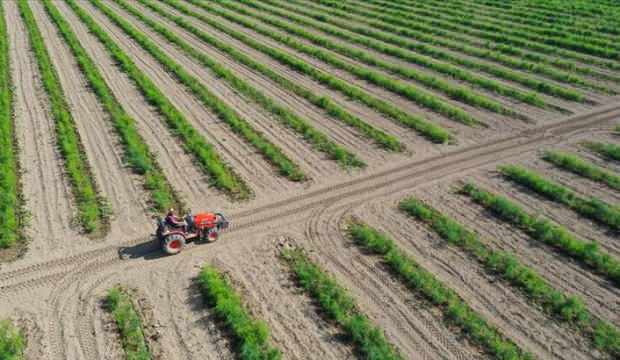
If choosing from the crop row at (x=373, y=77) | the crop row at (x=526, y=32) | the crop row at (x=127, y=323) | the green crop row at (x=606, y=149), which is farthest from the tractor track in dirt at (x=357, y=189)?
the crop row at (x=526, y=32)

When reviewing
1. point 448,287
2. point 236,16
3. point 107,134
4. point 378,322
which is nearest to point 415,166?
point 448,287

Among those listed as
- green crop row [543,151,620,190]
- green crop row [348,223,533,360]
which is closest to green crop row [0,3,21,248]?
green crop row [348,223,533,360]

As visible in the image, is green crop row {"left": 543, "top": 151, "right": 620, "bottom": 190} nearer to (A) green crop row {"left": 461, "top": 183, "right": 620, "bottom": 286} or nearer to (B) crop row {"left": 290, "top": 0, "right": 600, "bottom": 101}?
(A) green crop row {"left": 461, "top": 183, "right": 620, "bottom": 286}

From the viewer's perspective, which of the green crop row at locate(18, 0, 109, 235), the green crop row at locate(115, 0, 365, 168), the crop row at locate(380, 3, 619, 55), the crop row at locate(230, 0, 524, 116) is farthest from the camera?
the crop row at locate(380, 3, 619, 55)

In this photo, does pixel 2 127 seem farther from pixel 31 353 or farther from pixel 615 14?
pixel 615 14

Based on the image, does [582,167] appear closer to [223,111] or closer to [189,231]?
[189,231]

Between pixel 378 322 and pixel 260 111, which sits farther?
pixel 260 111
